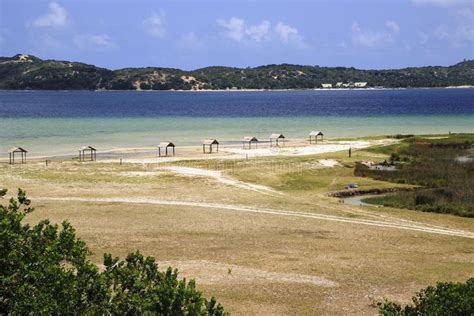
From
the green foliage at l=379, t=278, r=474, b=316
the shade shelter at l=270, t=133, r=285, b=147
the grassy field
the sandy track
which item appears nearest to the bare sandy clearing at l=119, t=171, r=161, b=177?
the grassy field

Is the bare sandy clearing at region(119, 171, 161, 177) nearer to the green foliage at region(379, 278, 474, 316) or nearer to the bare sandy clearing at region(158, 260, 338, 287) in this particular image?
the bare sandy clearing at region(158, 260, 338, 287)

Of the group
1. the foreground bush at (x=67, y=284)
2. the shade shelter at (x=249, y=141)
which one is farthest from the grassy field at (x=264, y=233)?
the shade shelter at (x=249, y=141)

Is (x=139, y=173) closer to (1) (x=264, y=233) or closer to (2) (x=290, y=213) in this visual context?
(2) (x=290, y=213)

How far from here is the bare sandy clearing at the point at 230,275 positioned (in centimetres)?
2441

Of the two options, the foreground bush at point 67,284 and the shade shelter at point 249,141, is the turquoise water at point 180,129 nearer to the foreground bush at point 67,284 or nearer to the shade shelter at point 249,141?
the shade shelter at point 249,141

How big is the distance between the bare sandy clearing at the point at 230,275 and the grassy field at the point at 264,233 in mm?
45

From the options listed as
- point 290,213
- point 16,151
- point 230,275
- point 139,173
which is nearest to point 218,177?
point 139,173

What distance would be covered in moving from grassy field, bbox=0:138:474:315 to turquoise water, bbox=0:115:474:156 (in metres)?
29.6

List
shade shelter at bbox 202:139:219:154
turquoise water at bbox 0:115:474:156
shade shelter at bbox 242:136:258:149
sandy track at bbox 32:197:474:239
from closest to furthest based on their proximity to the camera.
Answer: sandy track at bbox 32:197:474:239 < shade shelter at bbox 202:139:219:154 < shade shelter at bbox 242:136:258:149 < turquoise water at bbox 0:115:474:156

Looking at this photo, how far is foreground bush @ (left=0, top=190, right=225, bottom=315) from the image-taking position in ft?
37.3

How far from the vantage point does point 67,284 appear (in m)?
11.9

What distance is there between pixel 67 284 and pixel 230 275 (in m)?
13.8

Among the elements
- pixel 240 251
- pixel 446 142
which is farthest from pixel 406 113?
pixel 240 251

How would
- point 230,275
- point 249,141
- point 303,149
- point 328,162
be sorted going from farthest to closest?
point 249,141, point 303,149, point 328,162, point 230,275
